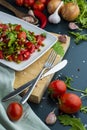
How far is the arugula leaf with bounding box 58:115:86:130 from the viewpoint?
1.10 metres

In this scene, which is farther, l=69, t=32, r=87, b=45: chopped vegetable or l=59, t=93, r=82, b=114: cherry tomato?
l=69, t=32, r=87, b=45: chopped vegetable

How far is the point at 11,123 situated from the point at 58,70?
0.26 m

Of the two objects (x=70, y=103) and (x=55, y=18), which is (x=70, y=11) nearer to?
(x=55, y=18)

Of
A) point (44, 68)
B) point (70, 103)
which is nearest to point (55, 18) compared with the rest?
point (44, 68)

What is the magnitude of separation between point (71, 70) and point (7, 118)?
1.05ft

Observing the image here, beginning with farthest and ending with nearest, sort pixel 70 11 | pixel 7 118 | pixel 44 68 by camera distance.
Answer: pixel 70 11 < pixel 44 68 < pixel 7 118

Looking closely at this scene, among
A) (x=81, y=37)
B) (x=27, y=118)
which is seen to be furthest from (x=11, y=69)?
(x=81, y=37)

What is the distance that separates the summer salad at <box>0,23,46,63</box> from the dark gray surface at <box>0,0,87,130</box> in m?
0.12

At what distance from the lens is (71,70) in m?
1.30

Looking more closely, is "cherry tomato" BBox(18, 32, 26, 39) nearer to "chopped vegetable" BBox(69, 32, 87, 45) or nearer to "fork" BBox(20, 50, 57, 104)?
"fork" BBox(20, 50, 57, 104)

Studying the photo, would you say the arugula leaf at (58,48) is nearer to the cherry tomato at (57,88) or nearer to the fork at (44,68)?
the fork at (44,68)

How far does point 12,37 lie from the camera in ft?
4.14

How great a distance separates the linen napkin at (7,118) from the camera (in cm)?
106

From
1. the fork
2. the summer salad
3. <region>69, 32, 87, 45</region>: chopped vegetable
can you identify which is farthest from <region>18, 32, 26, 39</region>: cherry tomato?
<region>69, 32, 87, 45</region>: chopped vegetable
